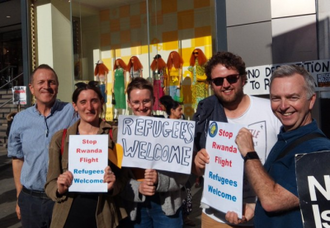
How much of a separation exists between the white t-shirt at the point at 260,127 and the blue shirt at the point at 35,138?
5.32 feet

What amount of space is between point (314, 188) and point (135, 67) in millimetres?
7357

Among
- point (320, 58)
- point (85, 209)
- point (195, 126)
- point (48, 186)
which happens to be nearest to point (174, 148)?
point (195, 126)

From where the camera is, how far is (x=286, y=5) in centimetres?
545

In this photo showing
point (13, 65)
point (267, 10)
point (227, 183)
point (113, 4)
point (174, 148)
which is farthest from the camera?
point (13, 65)

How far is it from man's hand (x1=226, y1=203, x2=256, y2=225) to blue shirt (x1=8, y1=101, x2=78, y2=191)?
5.51 feet

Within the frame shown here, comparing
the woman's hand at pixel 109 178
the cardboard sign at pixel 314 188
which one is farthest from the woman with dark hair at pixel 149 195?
the cardboard sign at pixel 314 188

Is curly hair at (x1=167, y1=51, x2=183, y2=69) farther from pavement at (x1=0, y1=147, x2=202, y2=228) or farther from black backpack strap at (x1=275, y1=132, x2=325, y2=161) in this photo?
black backpack strap at (x1=275, y1=132, x2=325, y2=161)

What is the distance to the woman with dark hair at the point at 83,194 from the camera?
8.54ft

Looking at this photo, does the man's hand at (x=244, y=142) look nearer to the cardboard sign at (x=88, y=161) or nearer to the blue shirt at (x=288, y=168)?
the blue shirt at (x=288, y=168)

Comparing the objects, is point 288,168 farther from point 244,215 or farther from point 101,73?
point 101,73

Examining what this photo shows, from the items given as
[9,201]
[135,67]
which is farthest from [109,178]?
[135,67]

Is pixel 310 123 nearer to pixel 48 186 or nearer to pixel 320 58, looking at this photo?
pixel 48 186

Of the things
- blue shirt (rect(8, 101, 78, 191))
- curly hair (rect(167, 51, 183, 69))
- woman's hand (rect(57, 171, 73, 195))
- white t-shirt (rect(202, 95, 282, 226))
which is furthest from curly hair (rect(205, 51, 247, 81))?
curly hair (rect(167, 51, 183, 69))

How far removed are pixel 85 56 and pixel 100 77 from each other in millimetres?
649
